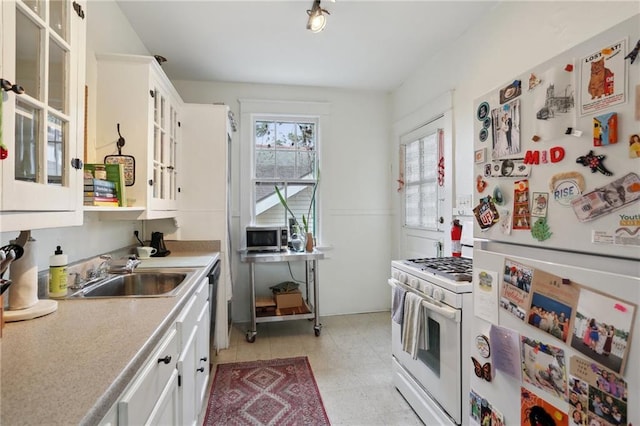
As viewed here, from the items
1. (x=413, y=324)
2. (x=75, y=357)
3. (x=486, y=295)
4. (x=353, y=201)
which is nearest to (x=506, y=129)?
(x=486, y=295)

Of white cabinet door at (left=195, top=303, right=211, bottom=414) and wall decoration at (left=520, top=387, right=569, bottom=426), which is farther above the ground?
wall decoration at (left=520, top=387, right=569, bottom=426)

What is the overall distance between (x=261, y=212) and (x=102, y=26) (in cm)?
210

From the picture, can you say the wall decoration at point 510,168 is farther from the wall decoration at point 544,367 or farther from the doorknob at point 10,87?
the doorknob at point 10,87

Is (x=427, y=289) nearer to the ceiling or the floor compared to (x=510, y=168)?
nearer to the floor

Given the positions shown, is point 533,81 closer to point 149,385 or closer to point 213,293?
point 149,385

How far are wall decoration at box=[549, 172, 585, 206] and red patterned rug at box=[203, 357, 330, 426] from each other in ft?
5.66

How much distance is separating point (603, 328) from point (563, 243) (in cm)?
25

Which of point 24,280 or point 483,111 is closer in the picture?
point 24,280

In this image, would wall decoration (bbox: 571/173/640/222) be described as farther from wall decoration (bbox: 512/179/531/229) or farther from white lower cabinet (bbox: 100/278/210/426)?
white lower cabinet (bbox: 100/278/210/426)

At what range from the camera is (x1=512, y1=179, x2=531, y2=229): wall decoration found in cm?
109

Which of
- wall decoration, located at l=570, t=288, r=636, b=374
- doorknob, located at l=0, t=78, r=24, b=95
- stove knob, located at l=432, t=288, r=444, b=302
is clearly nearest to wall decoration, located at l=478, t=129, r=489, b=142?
wall decoration, located at l=570, t=288, r=636, b=374

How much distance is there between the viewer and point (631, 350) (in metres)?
0.77

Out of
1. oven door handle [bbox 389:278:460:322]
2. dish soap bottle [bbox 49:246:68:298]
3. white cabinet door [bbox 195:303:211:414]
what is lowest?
white cabinet door [bbox 195:303:211:414]

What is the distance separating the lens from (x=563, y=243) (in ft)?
3.16
